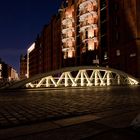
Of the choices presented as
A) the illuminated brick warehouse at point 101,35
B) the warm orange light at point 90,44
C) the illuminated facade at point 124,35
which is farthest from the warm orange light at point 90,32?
the illuminated facade at point 124,35

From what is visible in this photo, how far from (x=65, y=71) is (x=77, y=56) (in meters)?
39.9


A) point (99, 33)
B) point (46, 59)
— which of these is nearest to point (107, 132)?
point (99, 33)

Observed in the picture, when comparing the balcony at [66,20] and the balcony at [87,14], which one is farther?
the balcony at [66,20]

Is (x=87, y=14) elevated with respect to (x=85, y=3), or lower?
lower

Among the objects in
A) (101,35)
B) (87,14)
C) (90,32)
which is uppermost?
(87,14)

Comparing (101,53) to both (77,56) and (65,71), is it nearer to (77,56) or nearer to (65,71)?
(77,56)

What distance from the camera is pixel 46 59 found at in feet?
335

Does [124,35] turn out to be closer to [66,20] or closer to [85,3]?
[85,3]

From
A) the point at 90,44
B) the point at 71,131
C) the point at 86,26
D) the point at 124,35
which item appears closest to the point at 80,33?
the point at 86,26

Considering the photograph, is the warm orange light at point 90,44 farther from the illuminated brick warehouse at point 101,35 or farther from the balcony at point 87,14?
the balcony at point 87,14

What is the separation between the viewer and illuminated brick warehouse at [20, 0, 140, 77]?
1708 inches

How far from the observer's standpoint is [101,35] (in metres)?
54.7

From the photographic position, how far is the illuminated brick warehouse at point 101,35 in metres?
43.4

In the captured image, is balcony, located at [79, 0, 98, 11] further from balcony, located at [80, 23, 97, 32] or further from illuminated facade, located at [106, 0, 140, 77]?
illuminated facade, located at [106, 0, 140, 77]
